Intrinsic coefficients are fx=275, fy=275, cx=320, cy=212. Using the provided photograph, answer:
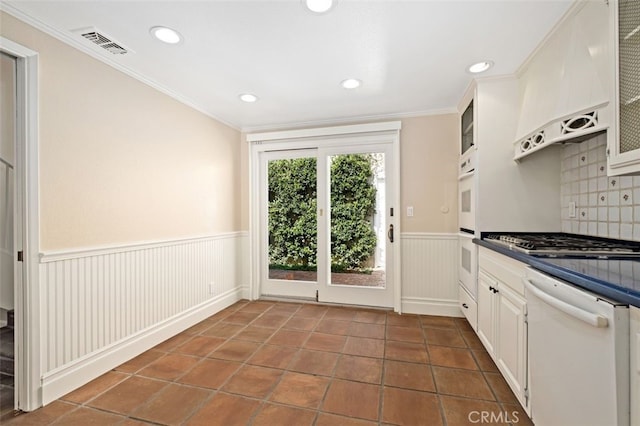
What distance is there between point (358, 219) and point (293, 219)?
90cm

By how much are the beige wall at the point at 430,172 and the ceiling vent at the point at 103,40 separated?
2.75m

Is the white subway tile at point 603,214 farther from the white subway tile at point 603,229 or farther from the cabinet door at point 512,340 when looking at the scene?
the cabinet door at point 512,340

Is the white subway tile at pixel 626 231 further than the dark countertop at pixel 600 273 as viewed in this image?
Yes

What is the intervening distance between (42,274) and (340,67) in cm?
250

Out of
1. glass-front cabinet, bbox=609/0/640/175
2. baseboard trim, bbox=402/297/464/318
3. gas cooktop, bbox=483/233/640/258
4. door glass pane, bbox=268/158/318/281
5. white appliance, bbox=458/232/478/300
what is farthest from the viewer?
door glass pane, bbox=268/158/318/281

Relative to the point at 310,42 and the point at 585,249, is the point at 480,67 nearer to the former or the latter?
the point at 310,42

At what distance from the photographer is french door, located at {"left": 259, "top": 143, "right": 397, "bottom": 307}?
11.2 feet

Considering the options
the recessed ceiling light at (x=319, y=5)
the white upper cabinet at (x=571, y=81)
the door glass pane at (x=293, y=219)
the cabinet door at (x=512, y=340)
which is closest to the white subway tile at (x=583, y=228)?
the white upper cabinet at (x=571, y=81)

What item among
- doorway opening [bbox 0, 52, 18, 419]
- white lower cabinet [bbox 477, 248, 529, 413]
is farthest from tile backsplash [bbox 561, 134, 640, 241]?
doorway opening [bbox 0, 52, 18, 419]

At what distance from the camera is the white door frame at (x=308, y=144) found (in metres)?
3.26

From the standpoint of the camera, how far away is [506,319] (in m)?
1.79

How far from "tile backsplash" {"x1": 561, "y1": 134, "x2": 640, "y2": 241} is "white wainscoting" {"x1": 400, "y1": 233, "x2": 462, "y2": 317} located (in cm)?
110

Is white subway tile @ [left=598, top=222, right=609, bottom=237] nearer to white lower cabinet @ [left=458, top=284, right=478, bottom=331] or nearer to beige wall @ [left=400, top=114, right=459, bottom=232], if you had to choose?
white lower cabinet @ [left=458, top=284, right=478, bottom=331]

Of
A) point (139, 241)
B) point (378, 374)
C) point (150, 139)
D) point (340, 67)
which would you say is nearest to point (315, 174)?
point (340, 67)
